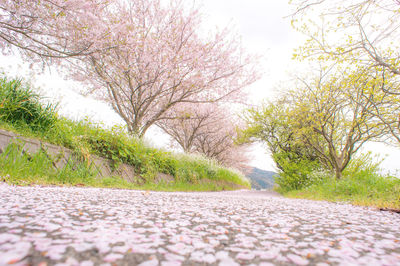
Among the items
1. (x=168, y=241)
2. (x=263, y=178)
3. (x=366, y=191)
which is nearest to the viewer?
(x=168, y=241)

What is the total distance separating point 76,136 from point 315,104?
354 inches

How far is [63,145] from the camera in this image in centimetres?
518

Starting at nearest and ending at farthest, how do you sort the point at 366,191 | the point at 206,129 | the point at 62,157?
1. the point at 62,157
2. the point at 366,191
3. the point at 206,129

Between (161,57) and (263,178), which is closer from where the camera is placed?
(161,57)

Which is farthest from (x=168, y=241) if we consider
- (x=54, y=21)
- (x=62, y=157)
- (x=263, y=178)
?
(x=263, y=178)

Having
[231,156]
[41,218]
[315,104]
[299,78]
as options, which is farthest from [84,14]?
[231,156]

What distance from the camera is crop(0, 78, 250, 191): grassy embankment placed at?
4.03m

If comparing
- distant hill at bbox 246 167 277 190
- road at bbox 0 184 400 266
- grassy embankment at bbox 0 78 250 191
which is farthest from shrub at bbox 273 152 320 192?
distant hill at bbox 246 167 277 190

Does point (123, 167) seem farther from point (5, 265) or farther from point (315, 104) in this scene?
point (315, 104)

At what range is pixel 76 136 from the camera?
5.54 metres

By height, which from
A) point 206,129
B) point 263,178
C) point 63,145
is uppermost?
point 206,129

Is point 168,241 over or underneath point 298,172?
underneath

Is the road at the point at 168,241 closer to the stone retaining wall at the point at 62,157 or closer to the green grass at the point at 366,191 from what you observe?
the stone retaining wall at the point at 62,157

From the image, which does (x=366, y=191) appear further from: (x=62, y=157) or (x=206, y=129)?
(x=206, y=129)
